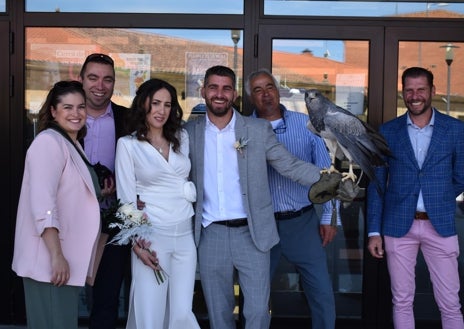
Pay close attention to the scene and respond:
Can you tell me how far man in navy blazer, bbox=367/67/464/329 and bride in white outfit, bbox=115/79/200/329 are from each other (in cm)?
130

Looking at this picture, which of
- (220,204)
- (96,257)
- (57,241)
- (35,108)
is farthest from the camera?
(35,108)

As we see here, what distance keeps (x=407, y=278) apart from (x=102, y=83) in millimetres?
2339

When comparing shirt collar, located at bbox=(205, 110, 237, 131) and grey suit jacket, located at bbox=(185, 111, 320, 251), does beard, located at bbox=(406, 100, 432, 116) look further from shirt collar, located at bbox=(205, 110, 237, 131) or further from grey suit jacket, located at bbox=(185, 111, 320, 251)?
shirt collar, located at bbox=(205, 110, 237, 131)

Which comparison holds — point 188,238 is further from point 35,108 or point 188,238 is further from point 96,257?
point 35,108

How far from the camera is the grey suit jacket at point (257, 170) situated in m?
3.84

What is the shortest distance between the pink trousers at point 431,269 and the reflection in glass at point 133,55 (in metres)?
1.85

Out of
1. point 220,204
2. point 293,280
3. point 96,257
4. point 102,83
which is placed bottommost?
point 293,280

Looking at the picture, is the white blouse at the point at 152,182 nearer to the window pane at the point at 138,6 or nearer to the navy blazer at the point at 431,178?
the navy blazer at the point at 431,178

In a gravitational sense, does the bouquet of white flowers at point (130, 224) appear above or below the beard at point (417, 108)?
below

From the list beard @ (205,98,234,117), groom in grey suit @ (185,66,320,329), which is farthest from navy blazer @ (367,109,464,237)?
beard @ (205,98,234,117)

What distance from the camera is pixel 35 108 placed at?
5039mm

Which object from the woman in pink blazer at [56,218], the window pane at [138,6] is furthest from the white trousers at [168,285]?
the window pane at [138,6]

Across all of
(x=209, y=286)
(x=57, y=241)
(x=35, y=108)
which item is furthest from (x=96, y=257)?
(x=35, y=108)

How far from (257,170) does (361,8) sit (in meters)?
1.91
